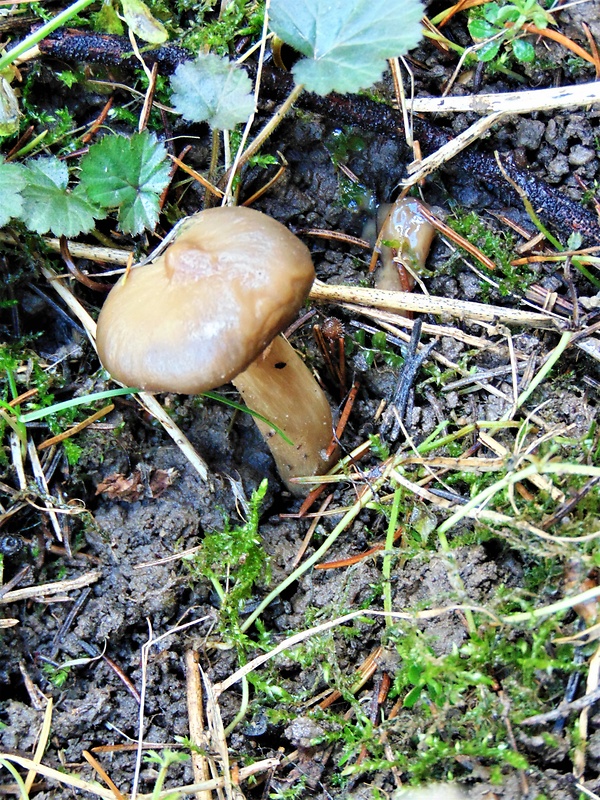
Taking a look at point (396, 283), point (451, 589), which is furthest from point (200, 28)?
point (451, 589)

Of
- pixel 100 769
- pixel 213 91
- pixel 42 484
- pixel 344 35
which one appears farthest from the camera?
pixel 42 484

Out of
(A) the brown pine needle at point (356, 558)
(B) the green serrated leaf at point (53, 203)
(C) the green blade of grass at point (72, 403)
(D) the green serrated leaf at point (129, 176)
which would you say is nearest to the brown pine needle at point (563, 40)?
(D) the green serrated leaf at point (129, 176)

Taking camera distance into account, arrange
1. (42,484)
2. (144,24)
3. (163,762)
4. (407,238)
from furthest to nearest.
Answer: (407,238), (42,484), (144,24), (163,762)

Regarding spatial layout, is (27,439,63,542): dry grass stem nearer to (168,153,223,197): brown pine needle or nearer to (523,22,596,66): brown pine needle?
(168,153,223,197): brown pine needle

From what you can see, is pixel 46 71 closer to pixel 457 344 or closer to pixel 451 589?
pixel 457 344

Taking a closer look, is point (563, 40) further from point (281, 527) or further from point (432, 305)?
point (281, 527)

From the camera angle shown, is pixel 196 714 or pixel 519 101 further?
pixel 519 101

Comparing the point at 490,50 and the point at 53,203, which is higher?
Answer: the point at 490,50

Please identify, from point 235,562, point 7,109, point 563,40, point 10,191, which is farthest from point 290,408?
point 563,40
